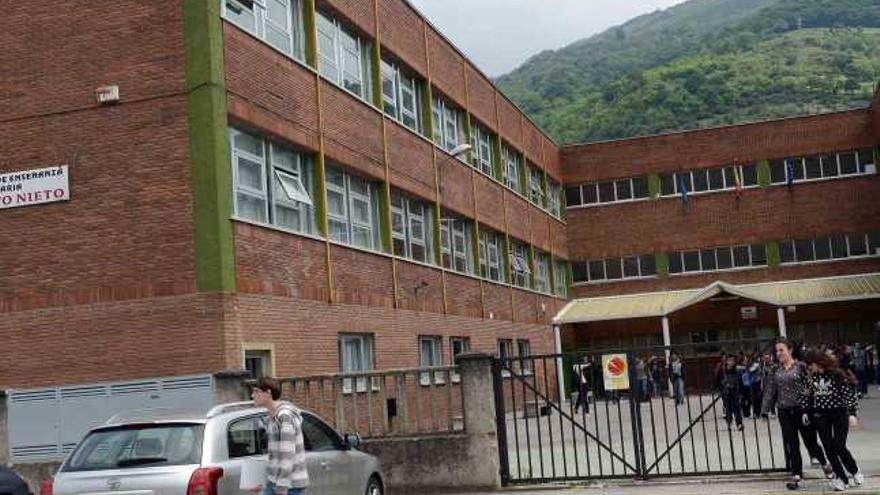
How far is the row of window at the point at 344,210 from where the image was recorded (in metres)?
17.4

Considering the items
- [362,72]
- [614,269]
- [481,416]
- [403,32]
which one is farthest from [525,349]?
[481,416]

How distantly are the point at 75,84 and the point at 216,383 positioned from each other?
525 cm

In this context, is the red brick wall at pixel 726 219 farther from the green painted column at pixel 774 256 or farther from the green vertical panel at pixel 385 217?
the green vertical panel at pixel 385 217

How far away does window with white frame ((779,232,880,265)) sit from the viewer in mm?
42781

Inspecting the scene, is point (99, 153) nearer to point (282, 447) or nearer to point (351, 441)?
point (351, 441)

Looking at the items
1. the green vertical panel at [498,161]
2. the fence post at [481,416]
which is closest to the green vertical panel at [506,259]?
the green vertical panel at [498,161]

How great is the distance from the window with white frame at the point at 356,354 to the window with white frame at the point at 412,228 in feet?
10.4

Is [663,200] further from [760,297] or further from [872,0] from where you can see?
[872,0]

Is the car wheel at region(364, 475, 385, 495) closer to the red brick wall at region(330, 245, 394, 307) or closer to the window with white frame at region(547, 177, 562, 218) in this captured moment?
the red brick wall at region(330, 245, 394, 307)

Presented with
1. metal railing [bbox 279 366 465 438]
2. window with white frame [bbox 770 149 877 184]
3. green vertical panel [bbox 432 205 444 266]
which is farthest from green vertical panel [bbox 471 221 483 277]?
window with white frame [bbox 770 149 877 184]

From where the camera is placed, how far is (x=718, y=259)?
4447 cm

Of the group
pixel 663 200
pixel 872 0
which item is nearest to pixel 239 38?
pixel 663 200

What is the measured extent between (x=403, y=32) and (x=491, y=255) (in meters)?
9.52

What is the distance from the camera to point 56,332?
52.4 ft
